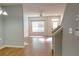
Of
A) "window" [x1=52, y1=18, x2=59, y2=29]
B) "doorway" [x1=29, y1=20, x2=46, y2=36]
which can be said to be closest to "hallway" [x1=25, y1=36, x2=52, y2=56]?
"doorway" [x1=29, y1=20, x2=46, y2=36]

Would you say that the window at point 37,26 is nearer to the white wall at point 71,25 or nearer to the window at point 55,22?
the window at point 55,22

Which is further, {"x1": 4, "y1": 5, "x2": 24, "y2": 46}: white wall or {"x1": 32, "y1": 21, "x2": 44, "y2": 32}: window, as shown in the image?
{"x1": 32, "y1": 21, "x2": 44, "y2": 32}: window

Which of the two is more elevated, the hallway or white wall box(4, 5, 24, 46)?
white wall box(4, 5, 24, 46)

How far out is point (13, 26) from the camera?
1.16 m

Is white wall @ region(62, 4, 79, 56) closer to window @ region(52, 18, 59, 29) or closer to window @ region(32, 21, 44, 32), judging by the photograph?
window @ region(52, 18, 59, 29)

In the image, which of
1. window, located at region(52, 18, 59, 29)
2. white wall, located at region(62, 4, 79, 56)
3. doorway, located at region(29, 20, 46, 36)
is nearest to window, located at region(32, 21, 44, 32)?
doorway, located at region(29, 20, 46, 36)

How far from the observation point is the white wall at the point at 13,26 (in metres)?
1.13

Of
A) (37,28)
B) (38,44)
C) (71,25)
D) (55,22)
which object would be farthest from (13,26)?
(71,25)

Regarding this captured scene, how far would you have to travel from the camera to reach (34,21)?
1230 millimetres

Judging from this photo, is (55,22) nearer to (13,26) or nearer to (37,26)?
(37,26)

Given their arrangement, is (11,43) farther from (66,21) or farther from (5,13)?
(66,21)

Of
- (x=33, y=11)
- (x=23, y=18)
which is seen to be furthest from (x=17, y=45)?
(x=33, y=11)

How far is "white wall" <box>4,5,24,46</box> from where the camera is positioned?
113 centimetres

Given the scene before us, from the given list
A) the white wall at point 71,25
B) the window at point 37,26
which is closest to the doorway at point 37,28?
the window at point 37,26
